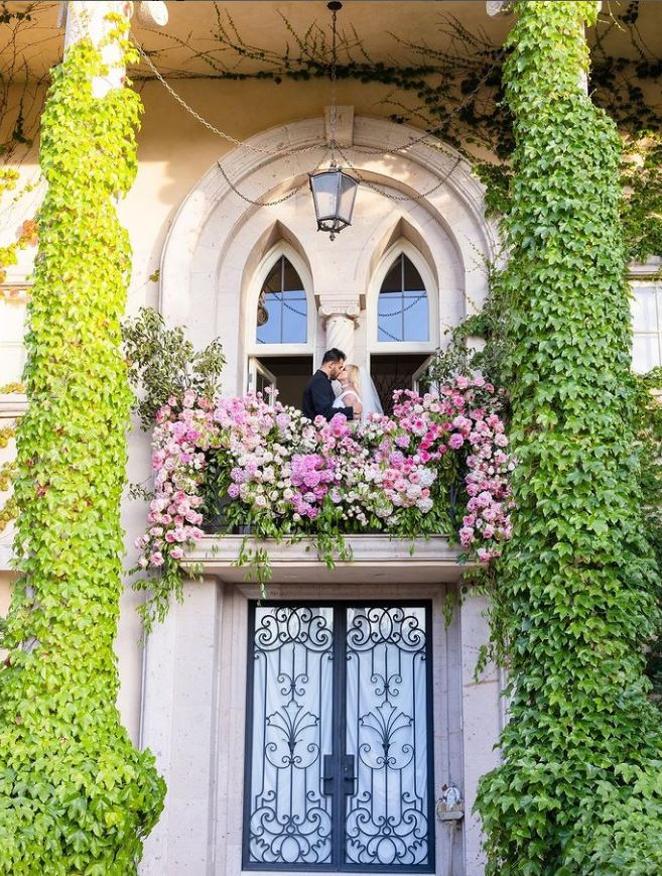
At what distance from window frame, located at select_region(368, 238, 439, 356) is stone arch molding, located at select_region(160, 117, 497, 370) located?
0.15 metres

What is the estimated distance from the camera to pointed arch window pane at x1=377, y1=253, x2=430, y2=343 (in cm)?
979

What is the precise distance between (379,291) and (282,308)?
88 cm

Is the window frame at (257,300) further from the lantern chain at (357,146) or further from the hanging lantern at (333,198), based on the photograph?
the hanging lantern at (333,198)

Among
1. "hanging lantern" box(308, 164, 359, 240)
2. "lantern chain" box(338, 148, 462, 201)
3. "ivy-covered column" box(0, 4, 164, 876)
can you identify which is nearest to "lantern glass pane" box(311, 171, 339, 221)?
"hanging lantern" box(308, 164, 359, 240)

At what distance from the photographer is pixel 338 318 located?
31.0 feet

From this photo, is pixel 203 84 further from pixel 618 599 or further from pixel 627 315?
pixel 618 599

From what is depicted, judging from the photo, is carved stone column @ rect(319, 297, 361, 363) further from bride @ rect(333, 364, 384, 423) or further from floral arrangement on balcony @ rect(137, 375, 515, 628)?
floral arrangement on balcony @ rect(137, 375, 515, 628)

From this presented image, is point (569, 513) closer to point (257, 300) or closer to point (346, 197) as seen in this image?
point (346, 197)

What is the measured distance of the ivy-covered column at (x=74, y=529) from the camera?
6387mm

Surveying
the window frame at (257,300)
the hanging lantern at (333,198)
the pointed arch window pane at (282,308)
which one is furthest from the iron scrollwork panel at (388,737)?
the hanging lantern at (333,198)

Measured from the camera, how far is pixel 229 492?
333 inches

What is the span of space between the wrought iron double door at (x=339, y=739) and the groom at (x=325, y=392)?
1.63 meters

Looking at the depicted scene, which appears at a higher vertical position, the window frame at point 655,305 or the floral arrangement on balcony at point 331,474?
the window frame at point 655,305

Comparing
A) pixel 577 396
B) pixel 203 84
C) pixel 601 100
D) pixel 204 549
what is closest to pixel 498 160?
pixel 601 100
